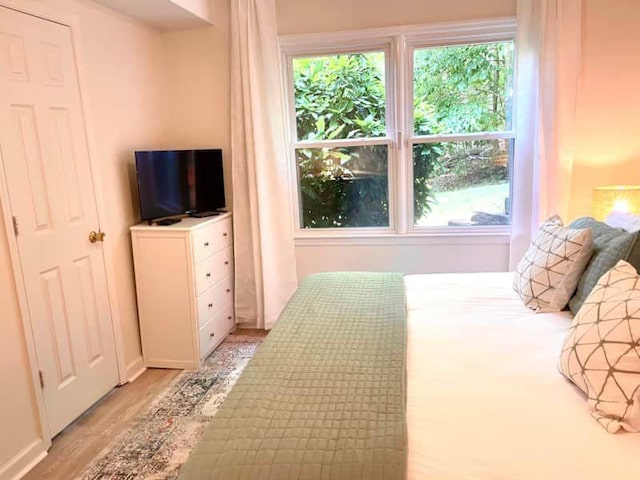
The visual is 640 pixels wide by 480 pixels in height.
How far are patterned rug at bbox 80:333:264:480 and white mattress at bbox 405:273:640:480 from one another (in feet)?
4.11

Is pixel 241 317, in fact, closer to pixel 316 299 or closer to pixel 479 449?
pixel 316 299

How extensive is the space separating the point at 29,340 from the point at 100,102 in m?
1.41

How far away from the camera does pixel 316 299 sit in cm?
230

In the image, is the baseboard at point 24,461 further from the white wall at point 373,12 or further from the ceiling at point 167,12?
the white wall at point 373,12

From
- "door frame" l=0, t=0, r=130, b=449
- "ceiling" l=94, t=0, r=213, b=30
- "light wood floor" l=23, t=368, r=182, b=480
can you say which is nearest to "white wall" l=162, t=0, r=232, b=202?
"ceiling" l=94, t=0, r=213, b=30

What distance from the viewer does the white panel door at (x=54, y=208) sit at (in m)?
2.21

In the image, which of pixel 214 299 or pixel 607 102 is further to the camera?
pixel 214 299

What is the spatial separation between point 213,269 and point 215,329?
431 mm

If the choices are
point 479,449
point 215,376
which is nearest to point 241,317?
point 215,376

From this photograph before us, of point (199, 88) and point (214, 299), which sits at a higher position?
point (199, 88)

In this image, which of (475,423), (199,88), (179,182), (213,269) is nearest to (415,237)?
(213,269)

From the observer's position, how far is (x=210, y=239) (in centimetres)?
327

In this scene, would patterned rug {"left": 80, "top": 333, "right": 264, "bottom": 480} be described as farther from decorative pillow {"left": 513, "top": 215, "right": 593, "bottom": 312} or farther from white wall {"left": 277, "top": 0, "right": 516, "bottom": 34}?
white wall {"left": 277, "top": 0, "right": 516, "bottom": 34}

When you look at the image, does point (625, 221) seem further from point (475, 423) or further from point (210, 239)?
point (210, 239)
